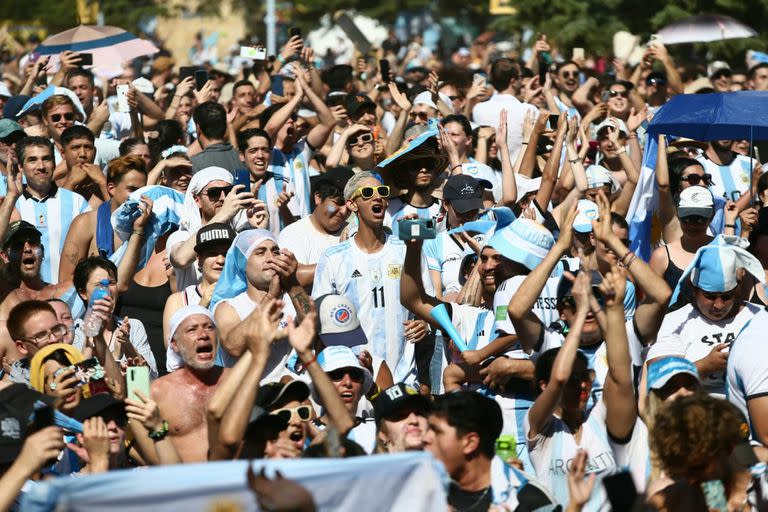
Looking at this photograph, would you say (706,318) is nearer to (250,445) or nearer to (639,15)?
(250,445)

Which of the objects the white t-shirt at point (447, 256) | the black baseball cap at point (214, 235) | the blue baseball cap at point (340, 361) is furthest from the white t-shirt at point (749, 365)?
the black baseball cap at point (214, 235)

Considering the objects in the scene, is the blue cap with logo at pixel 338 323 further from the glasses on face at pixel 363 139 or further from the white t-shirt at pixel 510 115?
the white t-shirt at pixel 510 115

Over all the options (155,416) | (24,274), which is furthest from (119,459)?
(24,274)

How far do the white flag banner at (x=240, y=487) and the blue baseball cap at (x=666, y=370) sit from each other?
160 centimetres

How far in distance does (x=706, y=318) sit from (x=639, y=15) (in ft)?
73.0

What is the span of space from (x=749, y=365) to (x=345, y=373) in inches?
80.4

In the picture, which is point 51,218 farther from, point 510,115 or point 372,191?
point 510,115

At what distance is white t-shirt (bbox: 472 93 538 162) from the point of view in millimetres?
12391

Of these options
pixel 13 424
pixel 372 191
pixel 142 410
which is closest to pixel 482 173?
pixel 372 191

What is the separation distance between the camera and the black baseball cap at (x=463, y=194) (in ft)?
31.0

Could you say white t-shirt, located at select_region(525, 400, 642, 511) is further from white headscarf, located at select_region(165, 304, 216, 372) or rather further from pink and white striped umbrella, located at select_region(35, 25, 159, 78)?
pink and white striped umbrella, located at select_region(35, 25, 159, 78)

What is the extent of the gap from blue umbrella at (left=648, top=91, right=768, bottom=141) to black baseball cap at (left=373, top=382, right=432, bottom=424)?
12.9 feet

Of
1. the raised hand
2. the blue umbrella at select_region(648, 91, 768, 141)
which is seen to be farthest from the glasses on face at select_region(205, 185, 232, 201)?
the raised hand

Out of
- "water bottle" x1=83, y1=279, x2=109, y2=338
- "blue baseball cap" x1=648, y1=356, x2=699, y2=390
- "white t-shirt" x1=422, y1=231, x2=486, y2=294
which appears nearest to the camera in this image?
"blue baseball cap" x1=648, y1=356, x2=699, y2=390
